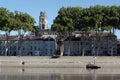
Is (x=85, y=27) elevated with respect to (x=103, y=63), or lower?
elevated

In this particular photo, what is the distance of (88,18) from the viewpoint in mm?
121688

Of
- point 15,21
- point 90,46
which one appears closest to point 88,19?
point 15,21

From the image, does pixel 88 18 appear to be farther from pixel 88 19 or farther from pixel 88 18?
pixel 88 19

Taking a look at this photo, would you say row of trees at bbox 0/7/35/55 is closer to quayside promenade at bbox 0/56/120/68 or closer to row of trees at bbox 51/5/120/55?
row of trees at bbox 51/5/120/55

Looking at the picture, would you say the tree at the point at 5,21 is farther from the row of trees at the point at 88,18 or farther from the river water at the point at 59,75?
the river water at the point at 59,75

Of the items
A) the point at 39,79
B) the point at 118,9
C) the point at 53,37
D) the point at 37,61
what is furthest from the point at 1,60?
the point at 53,37

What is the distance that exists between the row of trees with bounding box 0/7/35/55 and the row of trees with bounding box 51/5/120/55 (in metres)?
6.65

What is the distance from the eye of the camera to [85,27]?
406 feet

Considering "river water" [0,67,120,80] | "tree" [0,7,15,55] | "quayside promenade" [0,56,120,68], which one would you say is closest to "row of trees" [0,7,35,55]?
"tree" [0,7,15,55]

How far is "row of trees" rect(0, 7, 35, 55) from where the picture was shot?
12350cm

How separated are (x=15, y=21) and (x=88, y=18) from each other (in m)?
17.6

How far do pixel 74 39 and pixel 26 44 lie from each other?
16.1 metres

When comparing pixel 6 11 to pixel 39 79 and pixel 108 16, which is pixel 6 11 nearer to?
pixel 108 16

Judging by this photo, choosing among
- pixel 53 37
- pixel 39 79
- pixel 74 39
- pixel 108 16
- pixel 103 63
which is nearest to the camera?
pixel 39 79
